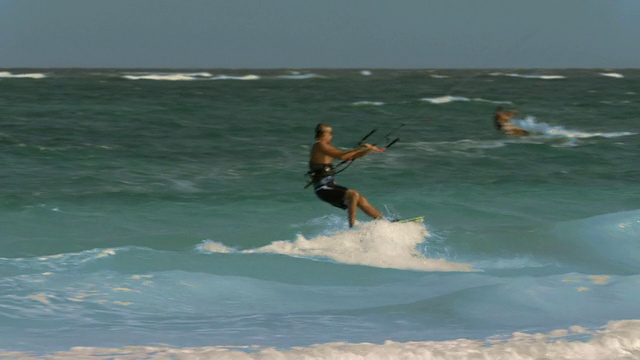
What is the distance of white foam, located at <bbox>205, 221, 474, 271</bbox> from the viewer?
39.1 feet

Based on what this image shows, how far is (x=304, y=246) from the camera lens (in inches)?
515

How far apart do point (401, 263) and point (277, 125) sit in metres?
A: 20.7

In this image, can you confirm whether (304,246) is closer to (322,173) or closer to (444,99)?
(322,173)

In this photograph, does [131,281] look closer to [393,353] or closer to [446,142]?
[393,353]

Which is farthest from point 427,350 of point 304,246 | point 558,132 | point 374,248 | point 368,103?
point 368,103

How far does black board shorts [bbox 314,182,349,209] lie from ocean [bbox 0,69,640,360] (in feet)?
1.57

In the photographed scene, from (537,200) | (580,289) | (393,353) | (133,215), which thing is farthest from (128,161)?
(393,353)

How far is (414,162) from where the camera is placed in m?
22.9

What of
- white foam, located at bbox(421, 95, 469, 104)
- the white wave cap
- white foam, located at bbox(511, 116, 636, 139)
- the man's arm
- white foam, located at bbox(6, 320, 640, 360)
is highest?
white foam, located at bbox(421, 95, 469, 104)

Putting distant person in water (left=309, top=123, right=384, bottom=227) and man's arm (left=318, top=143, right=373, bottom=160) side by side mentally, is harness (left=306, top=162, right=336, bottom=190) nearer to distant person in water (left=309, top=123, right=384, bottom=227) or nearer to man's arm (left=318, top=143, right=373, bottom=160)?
distant person in water (left=309, top=123, right=384, bottom=227)

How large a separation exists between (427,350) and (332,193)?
17.6 feet

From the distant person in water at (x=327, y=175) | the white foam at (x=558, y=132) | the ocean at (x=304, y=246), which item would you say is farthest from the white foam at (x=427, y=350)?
the white foam at (x=558, y=132)

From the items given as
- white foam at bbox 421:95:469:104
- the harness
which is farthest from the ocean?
white foam at bbox 421:95:469:104

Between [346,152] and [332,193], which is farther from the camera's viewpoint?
[332,193]
